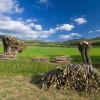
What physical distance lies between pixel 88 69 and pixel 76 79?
90cm

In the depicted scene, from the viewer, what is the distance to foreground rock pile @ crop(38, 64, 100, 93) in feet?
33.6

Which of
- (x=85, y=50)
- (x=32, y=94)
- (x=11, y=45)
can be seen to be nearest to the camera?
(x=32, y=94)

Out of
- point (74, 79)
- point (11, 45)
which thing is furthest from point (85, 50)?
point (11, 45)

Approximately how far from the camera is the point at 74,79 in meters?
10.4

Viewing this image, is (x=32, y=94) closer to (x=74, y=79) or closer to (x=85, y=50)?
(x=74, y=79)

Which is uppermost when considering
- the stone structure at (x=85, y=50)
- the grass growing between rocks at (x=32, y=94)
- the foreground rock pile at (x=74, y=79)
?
the stone structure at (x=85, y=50)

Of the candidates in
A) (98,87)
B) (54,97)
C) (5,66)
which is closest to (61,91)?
(54,97)

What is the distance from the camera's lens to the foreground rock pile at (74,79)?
10242 millimetres

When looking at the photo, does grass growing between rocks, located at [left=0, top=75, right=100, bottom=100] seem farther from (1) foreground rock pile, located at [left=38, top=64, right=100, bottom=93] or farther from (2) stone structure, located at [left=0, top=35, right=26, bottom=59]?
(2) stone structure, located at [left=0, top=35, right=26, bottom=59]

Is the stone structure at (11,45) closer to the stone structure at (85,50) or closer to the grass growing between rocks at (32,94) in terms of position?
the stone structure at (85,50)

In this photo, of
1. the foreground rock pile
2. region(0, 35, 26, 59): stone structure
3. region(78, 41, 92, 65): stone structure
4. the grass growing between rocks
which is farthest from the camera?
region(0, 35, 26, 59): stone structure

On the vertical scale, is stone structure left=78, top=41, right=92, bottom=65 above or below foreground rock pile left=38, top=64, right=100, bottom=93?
above

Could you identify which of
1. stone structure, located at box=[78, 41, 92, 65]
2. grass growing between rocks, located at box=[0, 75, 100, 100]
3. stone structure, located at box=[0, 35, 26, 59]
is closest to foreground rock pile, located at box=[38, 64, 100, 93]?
grass growing between rocks, located at box=[0, 75, 100, 100]

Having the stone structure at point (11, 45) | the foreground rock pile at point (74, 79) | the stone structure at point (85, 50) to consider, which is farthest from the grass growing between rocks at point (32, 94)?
the stone structure at point (11, 45)
